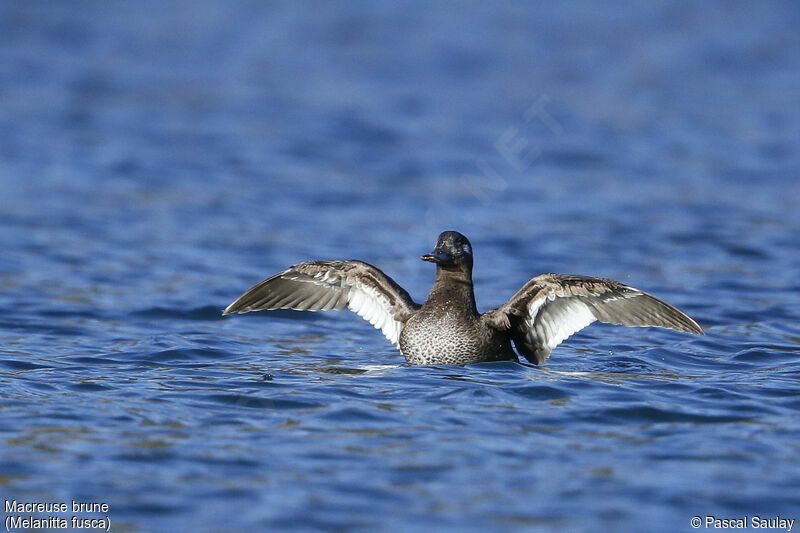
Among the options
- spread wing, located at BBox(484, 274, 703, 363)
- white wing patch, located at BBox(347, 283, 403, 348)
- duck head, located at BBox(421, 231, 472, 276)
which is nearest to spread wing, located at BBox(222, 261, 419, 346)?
Result: white wing patch, located at BBox(347, 283, 403, 348)

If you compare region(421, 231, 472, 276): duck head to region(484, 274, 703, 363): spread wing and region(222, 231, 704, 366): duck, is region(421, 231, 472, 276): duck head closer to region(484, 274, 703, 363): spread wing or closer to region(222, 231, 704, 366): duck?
region(222, 231, 704, 366): duck

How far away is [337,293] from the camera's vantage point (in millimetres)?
9375

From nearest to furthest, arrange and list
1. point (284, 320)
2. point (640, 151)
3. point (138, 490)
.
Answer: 1. point (138, 490)
2. point (284, 320)
3. point (640, 151)

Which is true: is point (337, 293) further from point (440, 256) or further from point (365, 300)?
point (440, 256)

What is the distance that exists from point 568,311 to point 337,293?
1894mm

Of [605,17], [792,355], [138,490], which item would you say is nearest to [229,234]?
[792,355]

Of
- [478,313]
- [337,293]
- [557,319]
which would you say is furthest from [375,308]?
[557,319]

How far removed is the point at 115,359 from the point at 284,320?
231cm

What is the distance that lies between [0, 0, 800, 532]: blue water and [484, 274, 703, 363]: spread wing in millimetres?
347

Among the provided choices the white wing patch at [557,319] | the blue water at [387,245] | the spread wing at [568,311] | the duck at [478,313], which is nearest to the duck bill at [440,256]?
the duck at [478,313]

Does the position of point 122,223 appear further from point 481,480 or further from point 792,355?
point 481,480

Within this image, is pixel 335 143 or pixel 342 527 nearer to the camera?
pixel 342 527

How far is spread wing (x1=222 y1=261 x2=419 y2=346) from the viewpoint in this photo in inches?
357

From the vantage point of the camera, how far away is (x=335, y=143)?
18.3 meters
